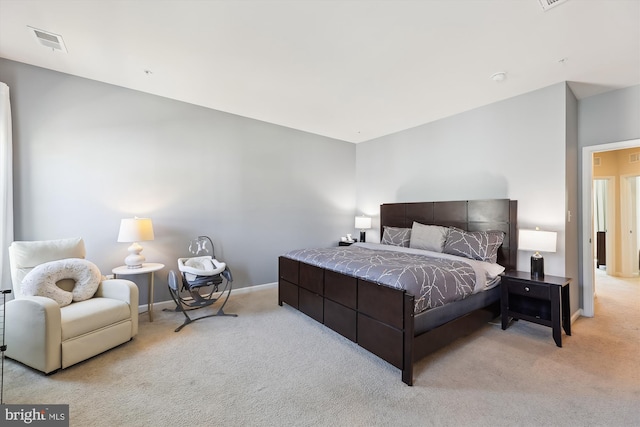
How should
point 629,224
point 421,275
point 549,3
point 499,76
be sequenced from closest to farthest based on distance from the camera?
point 549,3 < point 421,275 < point 499,76 < point 629,224

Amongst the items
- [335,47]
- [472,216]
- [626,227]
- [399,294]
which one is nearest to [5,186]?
[335,47]

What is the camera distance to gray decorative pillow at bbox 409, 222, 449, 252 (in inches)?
140

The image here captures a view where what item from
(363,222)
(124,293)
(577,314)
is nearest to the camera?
(124,293)

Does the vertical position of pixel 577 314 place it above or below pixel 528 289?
below

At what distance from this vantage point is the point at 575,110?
3.32 metres

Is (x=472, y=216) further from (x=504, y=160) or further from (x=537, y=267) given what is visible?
(x=537, y=267)

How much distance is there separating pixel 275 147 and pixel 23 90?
300 centimetres

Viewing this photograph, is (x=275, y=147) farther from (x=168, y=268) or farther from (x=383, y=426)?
(x=383, y=426)

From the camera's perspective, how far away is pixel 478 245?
3170 mm

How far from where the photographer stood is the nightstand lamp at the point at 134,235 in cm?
301

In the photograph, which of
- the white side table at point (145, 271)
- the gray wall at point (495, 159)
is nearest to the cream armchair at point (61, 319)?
the white side table at point (145, 271)

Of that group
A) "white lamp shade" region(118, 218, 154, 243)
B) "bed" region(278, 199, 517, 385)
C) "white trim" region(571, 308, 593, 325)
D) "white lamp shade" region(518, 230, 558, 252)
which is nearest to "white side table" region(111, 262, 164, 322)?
"white lamp shade" region(118, 218, 154, 243)

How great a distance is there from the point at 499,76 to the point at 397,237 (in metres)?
2.42

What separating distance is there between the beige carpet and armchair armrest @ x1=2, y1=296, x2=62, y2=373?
4.9 inches
